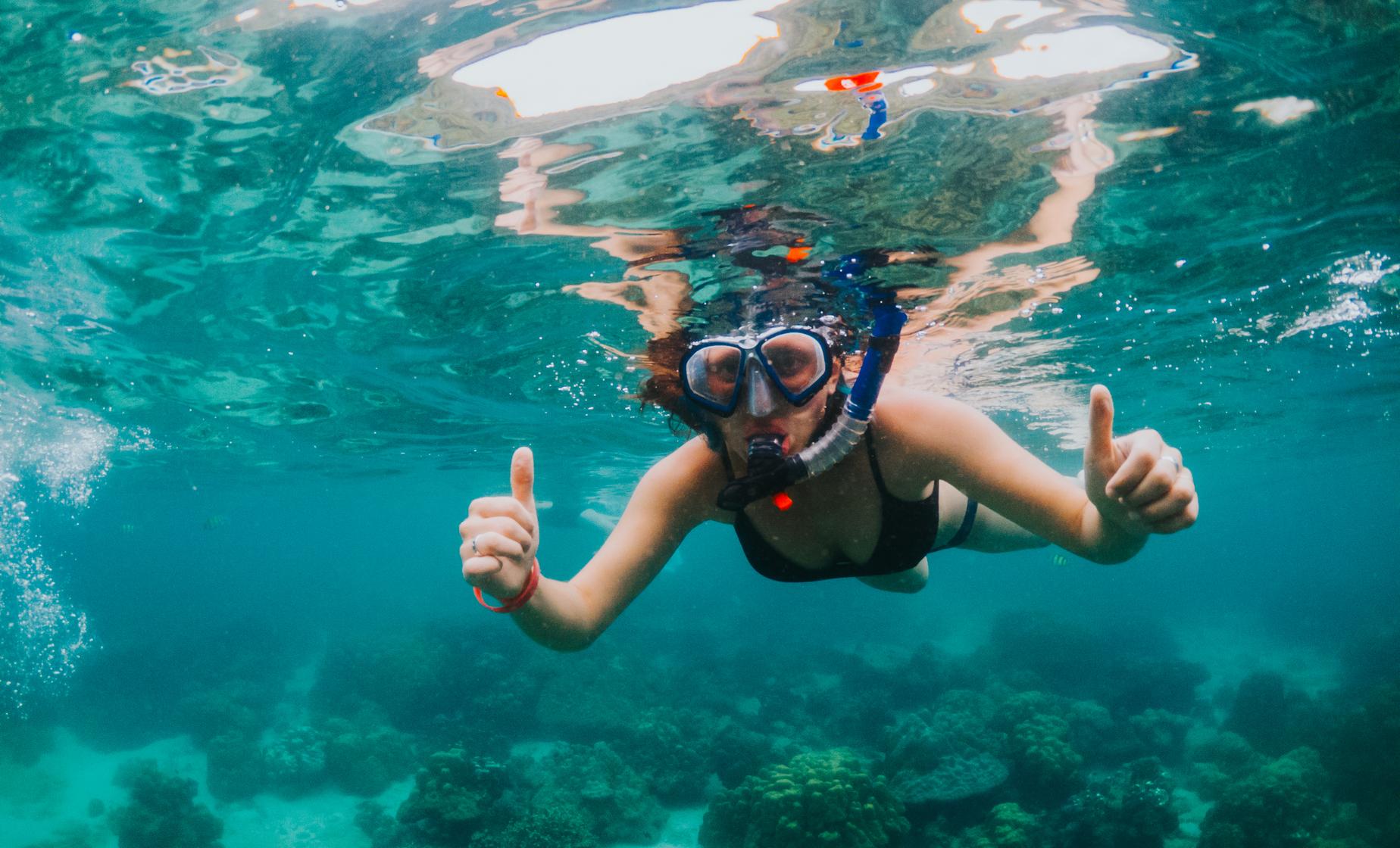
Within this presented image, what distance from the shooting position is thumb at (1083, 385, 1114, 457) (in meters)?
2.42

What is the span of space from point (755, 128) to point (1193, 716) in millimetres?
23420

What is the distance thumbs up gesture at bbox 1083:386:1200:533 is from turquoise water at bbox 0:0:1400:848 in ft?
13.3

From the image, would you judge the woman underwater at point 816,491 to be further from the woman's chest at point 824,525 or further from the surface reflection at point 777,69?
the surface reflection at point 777,69

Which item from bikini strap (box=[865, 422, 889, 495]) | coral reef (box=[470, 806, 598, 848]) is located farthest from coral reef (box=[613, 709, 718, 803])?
bikini strap (box=[865, 422, 889, 495])

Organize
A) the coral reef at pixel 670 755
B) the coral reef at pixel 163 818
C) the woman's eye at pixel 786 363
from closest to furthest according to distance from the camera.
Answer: the woman's eye at pixel 786 363
the coral reef at pixel 670 755
the coral reef at pixel 163 818

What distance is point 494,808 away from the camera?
12.0 meters

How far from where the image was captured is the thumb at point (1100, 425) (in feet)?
7.95

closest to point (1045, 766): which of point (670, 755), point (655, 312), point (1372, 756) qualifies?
point (1372, 756)

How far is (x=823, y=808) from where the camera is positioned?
30.0 ft

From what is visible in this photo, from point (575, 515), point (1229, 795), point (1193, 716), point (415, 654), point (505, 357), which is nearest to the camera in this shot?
point (1229, 795)

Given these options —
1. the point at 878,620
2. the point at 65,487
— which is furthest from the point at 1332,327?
the point at 65,487

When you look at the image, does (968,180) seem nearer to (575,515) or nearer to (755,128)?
(755,128)

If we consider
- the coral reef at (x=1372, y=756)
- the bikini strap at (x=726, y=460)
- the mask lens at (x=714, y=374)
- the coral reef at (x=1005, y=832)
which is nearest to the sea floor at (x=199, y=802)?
the coral reef at (x=1372, y=756)

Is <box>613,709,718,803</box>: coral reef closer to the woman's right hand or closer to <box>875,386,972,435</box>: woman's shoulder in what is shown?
<box>875,386,972,435</box>: woman's shoulder
